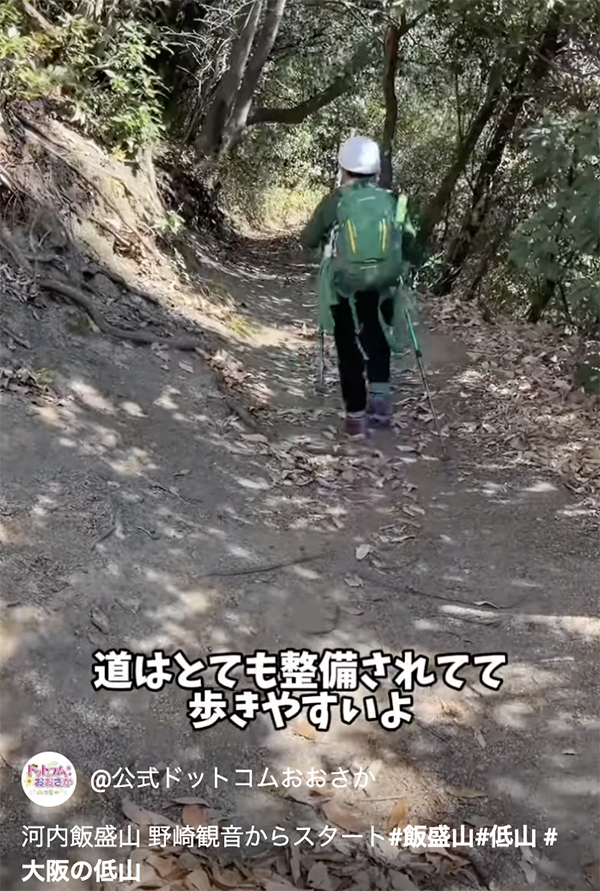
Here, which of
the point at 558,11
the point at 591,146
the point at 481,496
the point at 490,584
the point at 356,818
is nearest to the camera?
the point at 356,818

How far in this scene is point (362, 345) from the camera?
6.04m

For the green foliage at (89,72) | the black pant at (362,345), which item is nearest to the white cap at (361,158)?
the black pant at (362,345)

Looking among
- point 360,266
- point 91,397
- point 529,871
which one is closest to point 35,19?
point 91,397

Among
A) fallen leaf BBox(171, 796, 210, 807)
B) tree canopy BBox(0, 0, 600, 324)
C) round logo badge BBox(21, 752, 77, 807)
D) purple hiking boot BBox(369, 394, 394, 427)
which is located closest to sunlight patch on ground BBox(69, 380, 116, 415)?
purple hiking boot BBox(369, 394, 394, 427)

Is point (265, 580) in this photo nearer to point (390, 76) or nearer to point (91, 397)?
point (91, 397)

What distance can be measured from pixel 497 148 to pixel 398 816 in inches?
448

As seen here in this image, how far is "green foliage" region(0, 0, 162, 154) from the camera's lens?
7.78m

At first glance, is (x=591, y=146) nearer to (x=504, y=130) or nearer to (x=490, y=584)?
(x=490, y=584)

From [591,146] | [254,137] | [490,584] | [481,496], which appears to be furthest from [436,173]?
[490,584]

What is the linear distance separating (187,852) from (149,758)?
44 cm

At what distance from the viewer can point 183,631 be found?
3783 millimetres

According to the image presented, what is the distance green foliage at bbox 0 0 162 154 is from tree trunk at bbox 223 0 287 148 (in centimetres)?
433

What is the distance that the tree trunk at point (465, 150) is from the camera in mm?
12531

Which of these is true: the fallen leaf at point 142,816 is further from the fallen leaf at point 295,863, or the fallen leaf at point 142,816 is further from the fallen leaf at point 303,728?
the fallen leaf at point 303,728
